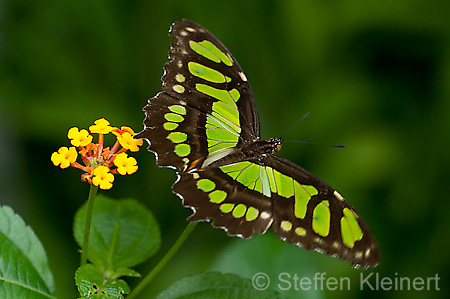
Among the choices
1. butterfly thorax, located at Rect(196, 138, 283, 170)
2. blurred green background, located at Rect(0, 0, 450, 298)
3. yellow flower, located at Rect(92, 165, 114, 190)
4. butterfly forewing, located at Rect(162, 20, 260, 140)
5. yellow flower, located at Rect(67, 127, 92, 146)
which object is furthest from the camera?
blurred green background, located at Rect(0, 0, 450, 298)

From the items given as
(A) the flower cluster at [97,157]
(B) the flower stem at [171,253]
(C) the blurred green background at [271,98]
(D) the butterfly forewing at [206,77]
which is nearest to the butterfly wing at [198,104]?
(D) the butterfly forewing at [206,77]

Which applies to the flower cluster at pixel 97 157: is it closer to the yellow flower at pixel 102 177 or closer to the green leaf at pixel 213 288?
the yellow flower at pixel 102 177

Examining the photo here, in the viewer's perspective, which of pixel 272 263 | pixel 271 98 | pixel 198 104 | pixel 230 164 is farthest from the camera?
pixel 271 98

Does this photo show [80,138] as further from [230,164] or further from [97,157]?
[230,164]

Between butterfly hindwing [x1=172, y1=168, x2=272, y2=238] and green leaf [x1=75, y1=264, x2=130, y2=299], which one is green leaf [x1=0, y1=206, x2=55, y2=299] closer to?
green leaf [x1=75, y1=264, x2=130, y2=299]

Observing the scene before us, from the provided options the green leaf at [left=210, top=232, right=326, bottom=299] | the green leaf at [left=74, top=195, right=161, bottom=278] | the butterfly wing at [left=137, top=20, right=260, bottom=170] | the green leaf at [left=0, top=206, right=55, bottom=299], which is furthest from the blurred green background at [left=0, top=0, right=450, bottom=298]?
the green leaf at [left=0, top=206, right=55, bottom=299]

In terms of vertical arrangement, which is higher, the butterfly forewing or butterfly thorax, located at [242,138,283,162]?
the butterfly forewing

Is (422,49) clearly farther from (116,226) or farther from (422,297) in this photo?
(116,226)

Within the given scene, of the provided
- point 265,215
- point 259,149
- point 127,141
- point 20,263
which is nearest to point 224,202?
point 265,215
